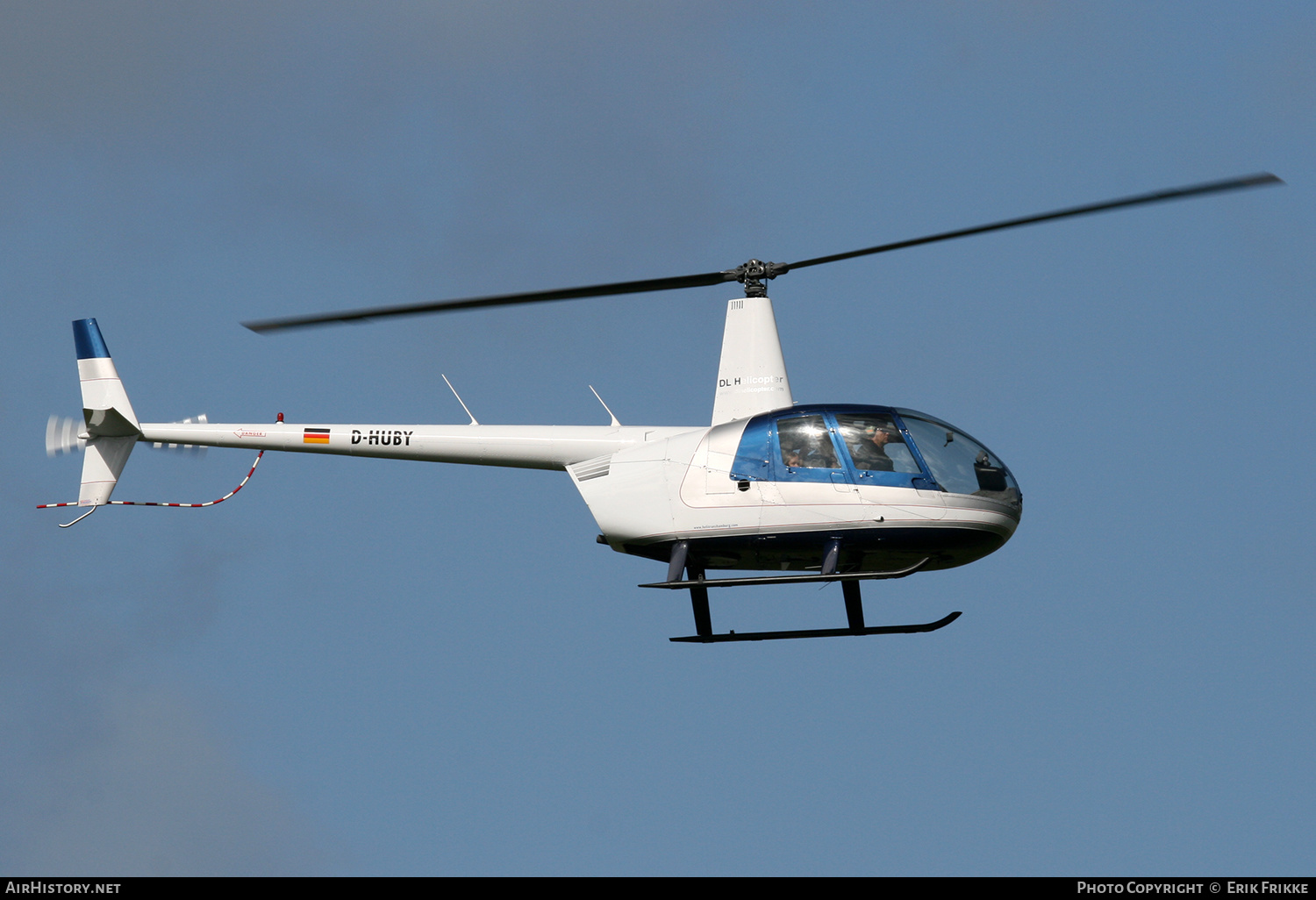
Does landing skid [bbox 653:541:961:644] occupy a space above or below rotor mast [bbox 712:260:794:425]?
below

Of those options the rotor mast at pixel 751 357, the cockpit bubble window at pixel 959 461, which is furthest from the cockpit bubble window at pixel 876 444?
the rotor mast at pixel 751 357

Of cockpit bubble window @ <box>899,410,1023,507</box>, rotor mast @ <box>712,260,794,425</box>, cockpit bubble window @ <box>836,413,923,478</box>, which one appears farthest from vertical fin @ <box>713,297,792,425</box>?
cockpit bubble window @ <box>899,410,1023,507</box>

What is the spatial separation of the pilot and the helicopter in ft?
0.05

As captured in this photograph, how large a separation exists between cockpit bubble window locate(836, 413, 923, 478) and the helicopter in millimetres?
16

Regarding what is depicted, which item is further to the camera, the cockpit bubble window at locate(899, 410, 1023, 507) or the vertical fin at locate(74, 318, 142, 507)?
the vertical fin at locate(74, 318, 142, 507)

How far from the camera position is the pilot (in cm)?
2255

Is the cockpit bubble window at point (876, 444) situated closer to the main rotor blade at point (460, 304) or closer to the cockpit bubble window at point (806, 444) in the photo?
the cockpit bubble window at point (806, 444)

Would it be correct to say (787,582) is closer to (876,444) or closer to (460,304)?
(876,444)

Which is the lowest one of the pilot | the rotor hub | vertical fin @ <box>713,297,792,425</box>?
the pilot

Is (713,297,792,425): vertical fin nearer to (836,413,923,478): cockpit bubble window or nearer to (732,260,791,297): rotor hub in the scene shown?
(732,260,791,297): rotor hub

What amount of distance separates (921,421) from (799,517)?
2.09m

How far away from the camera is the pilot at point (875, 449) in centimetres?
2255

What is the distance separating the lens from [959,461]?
22.7 meters

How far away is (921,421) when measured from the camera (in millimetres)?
22875
